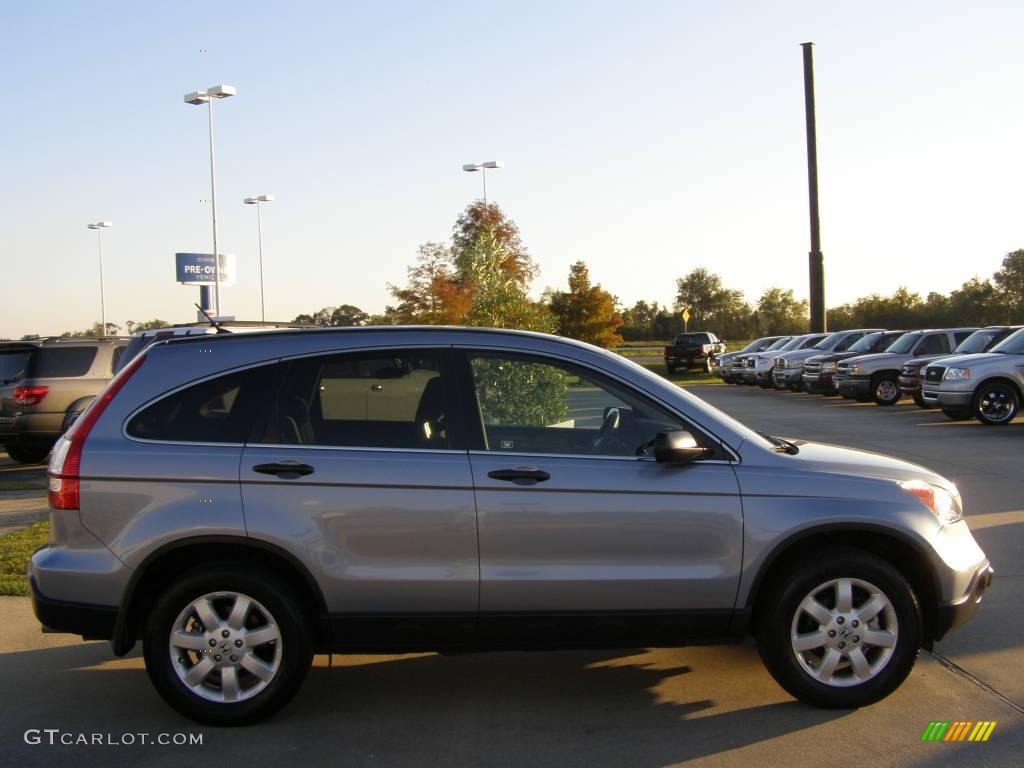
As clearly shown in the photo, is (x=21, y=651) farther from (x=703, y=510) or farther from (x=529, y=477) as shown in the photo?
(x=703, y=510)

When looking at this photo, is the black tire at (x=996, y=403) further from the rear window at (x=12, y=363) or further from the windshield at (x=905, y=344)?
the rear window at (x=12, y=363)

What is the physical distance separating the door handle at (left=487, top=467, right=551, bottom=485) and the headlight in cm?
174

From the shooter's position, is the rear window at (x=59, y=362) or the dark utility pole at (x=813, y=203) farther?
the dark utility pole at (x=813, y=203)

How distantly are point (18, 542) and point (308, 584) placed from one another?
18.0ft

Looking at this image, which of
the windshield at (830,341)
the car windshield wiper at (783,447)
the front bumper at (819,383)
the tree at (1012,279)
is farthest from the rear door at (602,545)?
the tree at (1012,279)

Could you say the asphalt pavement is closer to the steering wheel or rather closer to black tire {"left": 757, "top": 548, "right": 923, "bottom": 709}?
black tire {"left": 757, "top": 548, "right": 923, "bottom": 709}

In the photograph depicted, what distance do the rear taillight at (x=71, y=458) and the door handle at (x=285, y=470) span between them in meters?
0.80

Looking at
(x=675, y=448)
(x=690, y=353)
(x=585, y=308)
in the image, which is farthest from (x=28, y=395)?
(x=585, y=308)

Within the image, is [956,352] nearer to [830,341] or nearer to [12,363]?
[830,341]

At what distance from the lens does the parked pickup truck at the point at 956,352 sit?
70.8 feet

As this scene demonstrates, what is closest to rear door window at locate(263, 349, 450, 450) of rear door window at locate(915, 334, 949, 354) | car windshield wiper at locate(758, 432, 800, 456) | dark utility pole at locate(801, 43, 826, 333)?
car windshield wiper at locate(758, 432, 800, 456)

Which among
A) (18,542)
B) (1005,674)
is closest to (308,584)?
(1005,674)

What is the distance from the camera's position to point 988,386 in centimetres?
1831

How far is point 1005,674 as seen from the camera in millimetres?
5395
